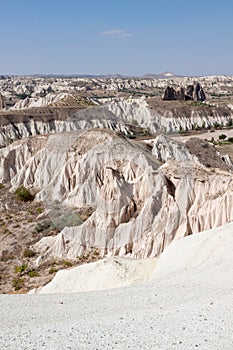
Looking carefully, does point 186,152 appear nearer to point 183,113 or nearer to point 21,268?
point 21,268

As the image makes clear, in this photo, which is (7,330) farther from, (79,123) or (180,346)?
(79,123)

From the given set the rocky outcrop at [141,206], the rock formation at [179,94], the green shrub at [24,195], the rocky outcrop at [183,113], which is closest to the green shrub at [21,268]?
the rocky outcrop at [141,206]

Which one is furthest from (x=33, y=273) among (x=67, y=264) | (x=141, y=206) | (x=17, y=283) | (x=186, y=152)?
(x=186, y=152)

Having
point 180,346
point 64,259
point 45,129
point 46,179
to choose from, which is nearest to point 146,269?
point 64,259

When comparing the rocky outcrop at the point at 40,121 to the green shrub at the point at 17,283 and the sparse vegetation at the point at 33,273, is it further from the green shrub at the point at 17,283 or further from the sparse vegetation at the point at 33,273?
the green shrub at the point at 17,283

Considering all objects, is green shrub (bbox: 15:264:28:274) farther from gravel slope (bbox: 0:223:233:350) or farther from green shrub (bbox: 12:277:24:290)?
gravel slope (bbox: 0:223:233:350)

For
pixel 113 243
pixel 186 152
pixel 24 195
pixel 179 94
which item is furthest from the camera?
pixel 179 94
